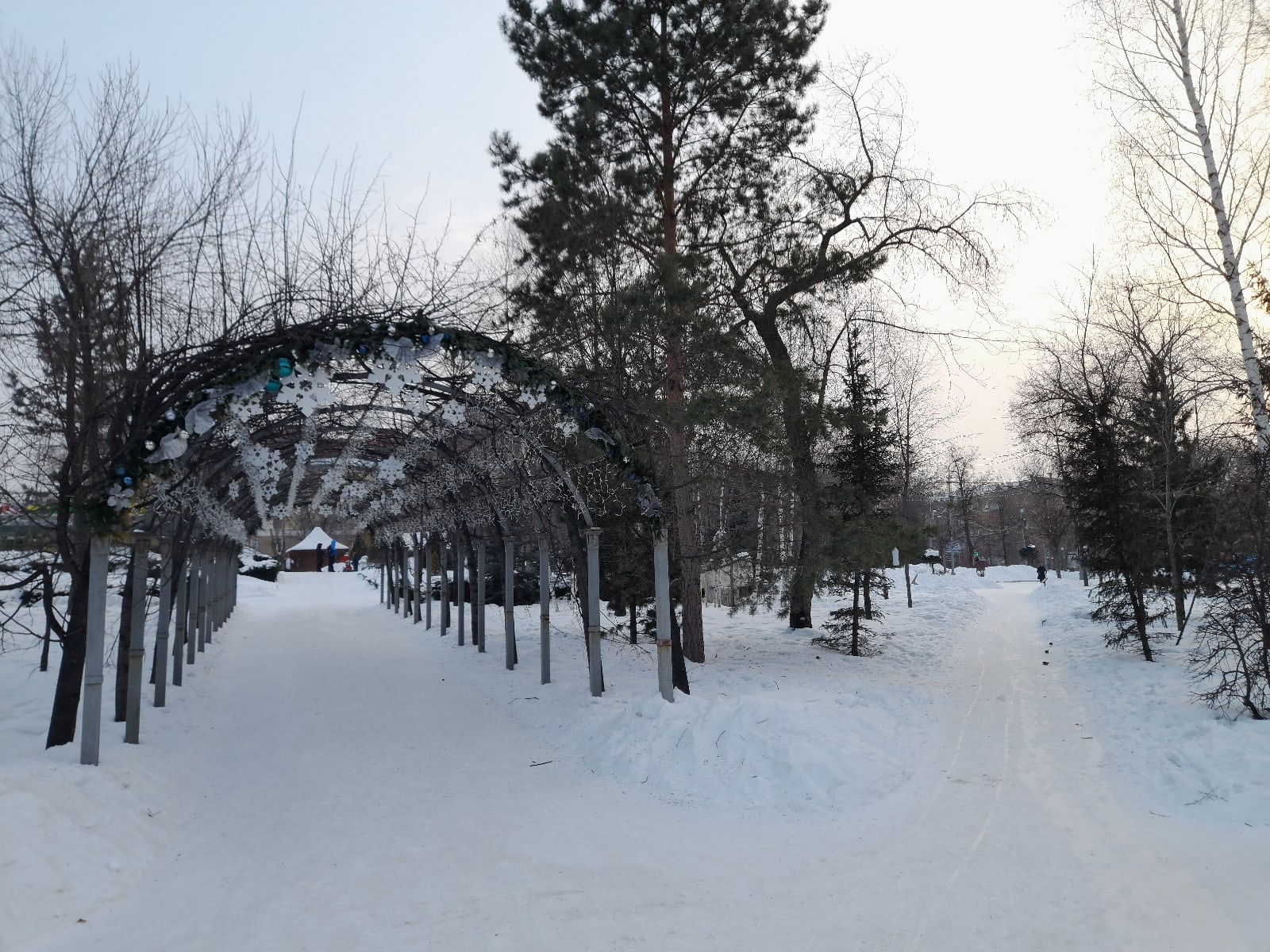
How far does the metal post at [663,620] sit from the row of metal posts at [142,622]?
202 inches

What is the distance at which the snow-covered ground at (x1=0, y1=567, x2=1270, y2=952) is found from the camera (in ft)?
14.2

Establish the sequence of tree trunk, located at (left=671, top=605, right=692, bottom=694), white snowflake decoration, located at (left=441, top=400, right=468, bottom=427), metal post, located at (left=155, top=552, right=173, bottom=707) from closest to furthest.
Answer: white snowflake decoration, located at (left=441, top=400, right=468, bottom=427)
metal post, located at (left=155, top=552, right=173, bottom=707)
tree trunk, located at (left=671, top=605, right=692, bottom=694)

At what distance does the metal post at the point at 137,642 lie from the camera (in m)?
8.01

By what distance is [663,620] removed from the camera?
29.0ft

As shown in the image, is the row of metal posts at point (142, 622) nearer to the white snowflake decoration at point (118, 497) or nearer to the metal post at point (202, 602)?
the metal post at point (202, 602)

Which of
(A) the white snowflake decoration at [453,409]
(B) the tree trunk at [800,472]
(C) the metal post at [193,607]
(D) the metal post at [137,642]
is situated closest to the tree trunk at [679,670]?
(B) the tree trunk at [800,472]

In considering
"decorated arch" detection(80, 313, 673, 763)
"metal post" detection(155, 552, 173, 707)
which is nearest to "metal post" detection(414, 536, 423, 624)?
"decorated arch" detection(80, 313, 673, 763)

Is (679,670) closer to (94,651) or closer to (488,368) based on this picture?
(488,368)

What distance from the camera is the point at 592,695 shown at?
1002 centimetres

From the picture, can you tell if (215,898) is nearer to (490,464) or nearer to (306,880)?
(306,880)

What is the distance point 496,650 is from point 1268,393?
1470 cm

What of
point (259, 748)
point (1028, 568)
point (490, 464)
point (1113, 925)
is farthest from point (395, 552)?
point (1028, 568)

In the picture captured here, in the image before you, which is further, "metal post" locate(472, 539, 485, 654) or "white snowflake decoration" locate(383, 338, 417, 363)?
"metal post" locate(472, 539, 485, 654)

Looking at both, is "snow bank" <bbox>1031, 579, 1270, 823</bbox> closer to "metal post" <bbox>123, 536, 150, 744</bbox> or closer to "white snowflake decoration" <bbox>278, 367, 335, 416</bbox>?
"white snowflake decoration" <bbox>278, 367, 335, 416</bbox>
